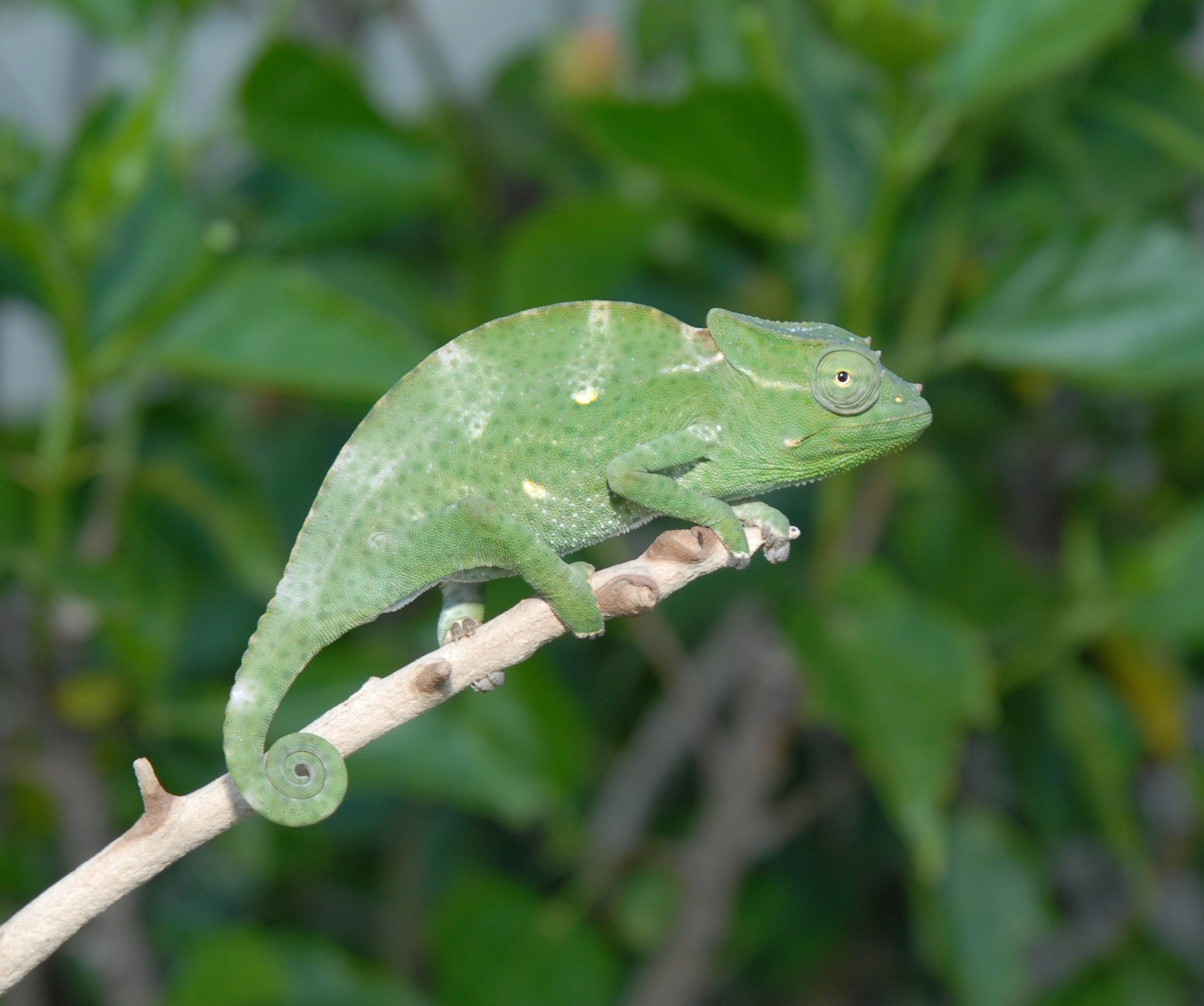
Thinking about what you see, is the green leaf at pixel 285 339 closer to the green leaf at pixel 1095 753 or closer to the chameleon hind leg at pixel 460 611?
the chameleon hind leg at pixel 460 611

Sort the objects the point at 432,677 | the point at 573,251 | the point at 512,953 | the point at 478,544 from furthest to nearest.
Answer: the point at 512,953
the point at 573,251
the point at 478,544
the point at 432,677

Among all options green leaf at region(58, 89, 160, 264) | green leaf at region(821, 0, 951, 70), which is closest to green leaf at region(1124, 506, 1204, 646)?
green leaf at region(821, 0, 951, 70)

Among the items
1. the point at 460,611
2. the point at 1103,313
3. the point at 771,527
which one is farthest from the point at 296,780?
the point at 1103,313

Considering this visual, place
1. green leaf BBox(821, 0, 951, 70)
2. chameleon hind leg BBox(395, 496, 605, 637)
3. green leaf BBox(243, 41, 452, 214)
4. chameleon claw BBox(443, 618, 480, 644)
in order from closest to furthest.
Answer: chameleon hind leg BBox(395, 496, 605, 637)
chameleon claw BBox(443, 618, 480, 644)
green leaf BBox(821, 0, 951, 70)
green leaf BBox(243, 41, 452, 214)

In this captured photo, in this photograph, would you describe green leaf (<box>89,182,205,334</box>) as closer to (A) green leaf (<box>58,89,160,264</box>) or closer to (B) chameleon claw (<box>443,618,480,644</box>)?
(A) green leaf (<box>58,89,160,264</box>)

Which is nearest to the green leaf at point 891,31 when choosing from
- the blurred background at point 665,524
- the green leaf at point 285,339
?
the blurred background at point 665,524

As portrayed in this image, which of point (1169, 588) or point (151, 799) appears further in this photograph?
point (1169, 588)

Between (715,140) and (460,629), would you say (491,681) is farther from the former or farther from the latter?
(715,140)
